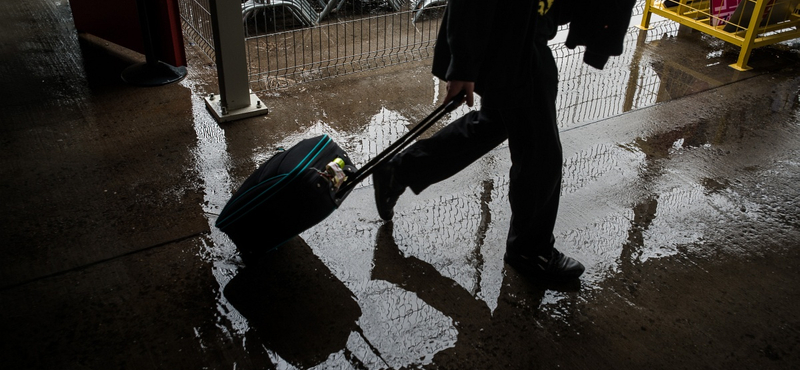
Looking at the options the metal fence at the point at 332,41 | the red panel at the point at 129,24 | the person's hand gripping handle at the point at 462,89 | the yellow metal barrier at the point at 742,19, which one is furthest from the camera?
the yellow metal barrier at the point at 742,19

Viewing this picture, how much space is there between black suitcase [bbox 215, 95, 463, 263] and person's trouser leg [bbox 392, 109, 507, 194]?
0.16 metres

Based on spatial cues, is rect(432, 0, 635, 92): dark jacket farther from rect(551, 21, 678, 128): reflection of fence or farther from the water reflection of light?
rect(551, 21, 678, 128): reflection of fence

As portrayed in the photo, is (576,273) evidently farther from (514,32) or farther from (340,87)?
(340,87)

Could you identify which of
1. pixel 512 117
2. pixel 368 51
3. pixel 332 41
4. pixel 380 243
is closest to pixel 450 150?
pixel 512 117

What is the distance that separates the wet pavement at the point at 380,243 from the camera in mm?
2471

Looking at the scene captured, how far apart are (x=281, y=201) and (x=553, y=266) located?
3.68 ft

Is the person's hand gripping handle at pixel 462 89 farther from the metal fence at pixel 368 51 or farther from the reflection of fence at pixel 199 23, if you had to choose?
the reflection of fence at pixel 199 23

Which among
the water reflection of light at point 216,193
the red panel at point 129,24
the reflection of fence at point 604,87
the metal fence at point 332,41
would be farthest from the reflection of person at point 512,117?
the red panel at point 129,24

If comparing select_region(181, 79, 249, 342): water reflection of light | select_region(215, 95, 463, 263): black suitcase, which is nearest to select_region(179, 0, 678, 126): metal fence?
select_region(181, 79, 249, 342): water reflection of light

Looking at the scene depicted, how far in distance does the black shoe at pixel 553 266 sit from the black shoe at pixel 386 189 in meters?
0.60

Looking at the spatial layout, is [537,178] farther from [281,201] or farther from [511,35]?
[281,201]

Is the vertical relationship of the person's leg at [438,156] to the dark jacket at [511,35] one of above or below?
below

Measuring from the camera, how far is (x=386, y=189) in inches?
118

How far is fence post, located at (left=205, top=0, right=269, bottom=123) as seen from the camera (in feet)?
12.0
